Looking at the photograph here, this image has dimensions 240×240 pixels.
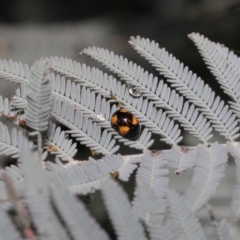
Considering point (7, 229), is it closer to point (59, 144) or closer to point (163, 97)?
point (59, 144)

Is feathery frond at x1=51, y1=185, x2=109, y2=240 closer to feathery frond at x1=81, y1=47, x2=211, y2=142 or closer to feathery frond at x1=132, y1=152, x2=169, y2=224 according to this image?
feathery frond at x1=132, y1=152, x2=169, y2=224

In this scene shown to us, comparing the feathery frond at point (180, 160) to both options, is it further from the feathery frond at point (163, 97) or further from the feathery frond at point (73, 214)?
the feathery frond at point (73, 214)

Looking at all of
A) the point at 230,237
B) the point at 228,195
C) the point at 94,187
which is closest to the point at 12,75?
the point at 94,187

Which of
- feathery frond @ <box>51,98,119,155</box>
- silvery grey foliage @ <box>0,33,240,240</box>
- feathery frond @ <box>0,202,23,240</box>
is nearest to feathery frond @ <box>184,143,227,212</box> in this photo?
silvery grey foliage @ <box>0,33,240,240</box>

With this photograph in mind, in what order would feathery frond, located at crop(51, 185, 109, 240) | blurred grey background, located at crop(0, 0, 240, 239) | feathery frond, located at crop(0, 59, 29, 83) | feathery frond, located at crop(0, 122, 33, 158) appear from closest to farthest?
1. feathery frond, located at crop(51, 185, 109, 240)
2. feathery frond, located at crop(0, 122, 33, 158)
3. feathery frond, located at crop(0, 59, 29, 83)
4. blurred grey background, located at crop(0, 0, 240, 239)

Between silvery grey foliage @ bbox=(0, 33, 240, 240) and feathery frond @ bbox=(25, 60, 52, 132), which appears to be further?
feathery frond @ bbox=(25, 60, 52, 132)

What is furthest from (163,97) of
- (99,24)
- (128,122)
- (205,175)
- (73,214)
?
(99,24)

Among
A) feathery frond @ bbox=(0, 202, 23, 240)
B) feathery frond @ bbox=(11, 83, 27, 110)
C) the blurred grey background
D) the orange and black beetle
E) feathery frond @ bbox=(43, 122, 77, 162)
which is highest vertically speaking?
the blurred grey background
